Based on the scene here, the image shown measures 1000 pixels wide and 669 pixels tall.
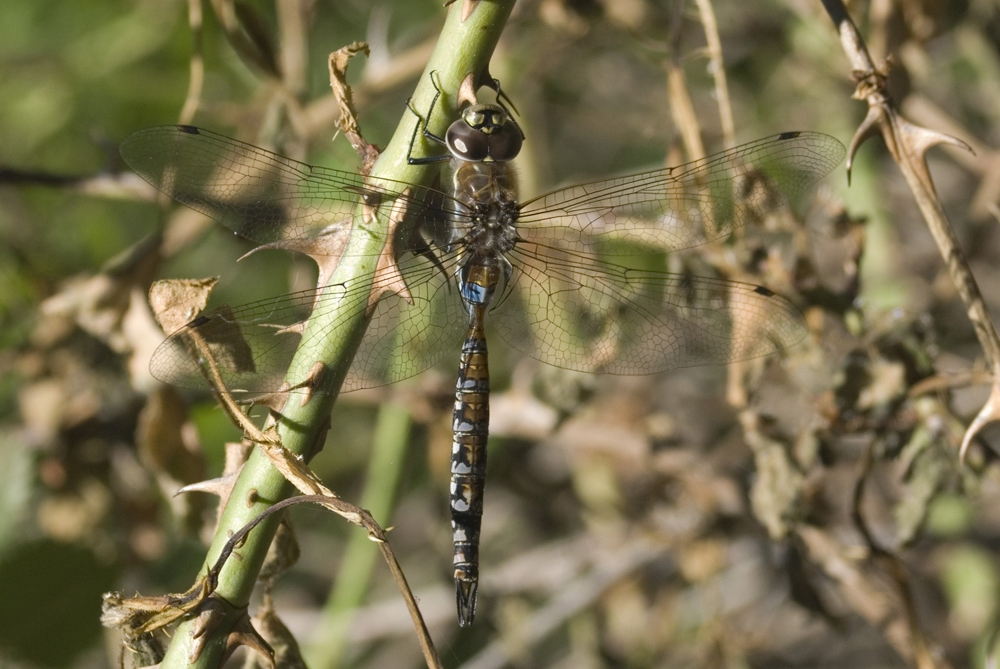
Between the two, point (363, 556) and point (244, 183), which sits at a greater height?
point (244, 183)

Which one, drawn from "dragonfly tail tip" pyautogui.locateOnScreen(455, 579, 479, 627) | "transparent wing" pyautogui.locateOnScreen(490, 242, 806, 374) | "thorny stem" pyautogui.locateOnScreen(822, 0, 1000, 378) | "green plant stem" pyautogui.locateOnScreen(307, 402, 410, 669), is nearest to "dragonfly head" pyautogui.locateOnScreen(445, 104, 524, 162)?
"transparent wing" pyautogui.locateOnScreen(490, 242, 806, 374)

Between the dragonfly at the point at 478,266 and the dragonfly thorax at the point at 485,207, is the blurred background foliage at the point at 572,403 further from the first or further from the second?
the dragonfly thorax at the point at 485,207

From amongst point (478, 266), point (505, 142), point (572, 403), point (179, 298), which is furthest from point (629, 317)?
point (179, 298)

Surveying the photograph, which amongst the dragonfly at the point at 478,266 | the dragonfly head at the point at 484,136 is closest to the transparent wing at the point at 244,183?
the dragonfly at the point at 478,266

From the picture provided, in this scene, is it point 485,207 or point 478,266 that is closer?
point 485,207

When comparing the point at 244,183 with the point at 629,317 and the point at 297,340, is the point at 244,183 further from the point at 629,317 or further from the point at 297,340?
the point at 629,317

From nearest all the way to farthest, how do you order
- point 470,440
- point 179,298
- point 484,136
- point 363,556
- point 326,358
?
point 326,358
point 179,298
point 484,136
point 470,440
point 363,556

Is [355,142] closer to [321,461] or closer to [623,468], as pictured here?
[623,468]
